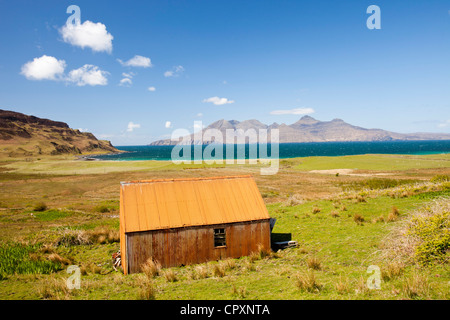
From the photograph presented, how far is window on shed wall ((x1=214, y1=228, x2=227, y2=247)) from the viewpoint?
1617cm

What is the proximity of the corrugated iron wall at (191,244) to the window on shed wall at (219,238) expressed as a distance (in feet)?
0.83

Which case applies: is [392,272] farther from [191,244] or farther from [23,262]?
[23,262]

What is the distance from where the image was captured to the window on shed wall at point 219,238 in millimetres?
16172

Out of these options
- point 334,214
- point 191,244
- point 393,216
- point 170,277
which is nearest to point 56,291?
point 170,277

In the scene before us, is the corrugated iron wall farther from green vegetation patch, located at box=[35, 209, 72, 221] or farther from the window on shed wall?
green vegetation patch, located at box=[35, 209, 72, 221]

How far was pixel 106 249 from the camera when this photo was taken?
1998 centimetres

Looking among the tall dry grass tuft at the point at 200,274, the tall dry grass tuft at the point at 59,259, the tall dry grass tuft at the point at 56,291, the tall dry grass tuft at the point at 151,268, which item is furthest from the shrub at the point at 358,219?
the tall dry grass tuft at the point at 59,259

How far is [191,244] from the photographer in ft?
51.2

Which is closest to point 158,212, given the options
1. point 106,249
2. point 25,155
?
point 106,249

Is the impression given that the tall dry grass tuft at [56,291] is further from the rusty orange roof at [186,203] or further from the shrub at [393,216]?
the shrub at [393,216]

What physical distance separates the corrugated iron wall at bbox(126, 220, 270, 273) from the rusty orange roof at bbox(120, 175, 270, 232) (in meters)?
0.40

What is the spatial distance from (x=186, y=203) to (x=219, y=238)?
2.95m

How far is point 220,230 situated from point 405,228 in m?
9.60
